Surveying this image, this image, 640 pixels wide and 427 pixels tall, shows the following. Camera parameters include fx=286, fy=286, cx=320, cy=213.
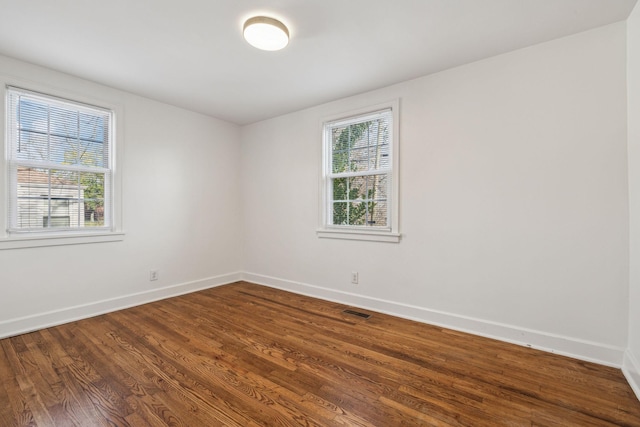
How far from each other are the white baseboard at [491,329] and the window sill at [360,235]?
674 millimetres

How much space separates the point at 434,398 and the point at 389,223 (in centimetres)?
179

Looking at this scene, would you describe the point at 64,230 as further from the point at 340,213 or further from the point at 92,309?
the point at 340,213

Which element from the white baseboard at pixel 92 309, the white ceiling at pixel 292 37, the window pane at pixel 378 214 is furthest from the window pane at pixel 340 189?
the white baseboard at pixel 92 309

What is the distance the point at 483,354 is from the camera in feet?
7.42

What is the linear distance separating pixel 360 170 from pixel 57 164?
126 inches

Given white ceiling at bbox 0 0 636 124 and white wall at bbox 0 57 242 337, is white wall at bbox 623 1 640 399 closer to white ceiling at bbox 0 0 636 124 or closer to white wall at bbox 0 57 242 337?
white ceiling at bbox 0 0 636 124

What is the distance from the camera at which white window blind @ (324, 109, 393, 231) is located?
326 centimetres

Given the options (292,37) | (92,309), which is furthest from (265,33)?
(92,309)

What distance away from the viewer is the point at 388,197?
3.22 meters

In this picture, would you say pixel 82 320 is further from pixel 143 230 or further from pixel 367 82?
pixel 367 82

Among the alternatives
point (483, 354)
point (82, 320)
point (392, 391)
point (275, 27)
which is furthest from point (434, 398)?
point (82, 320)

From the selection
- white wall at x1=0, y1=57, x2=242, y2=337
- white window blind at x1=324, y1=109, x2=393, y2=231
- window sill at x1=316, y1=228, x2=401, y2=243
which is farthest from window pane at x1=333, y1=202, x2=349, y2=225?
white wall at x1=0, y1=57, x2=242, y2=337

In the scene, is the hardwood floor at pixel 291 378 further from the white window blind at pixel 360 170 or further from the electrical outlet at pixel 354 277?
the white window blind at pixel 360 170

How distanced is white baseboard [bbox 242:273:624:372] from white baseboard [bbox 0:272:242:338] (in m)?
1.61
